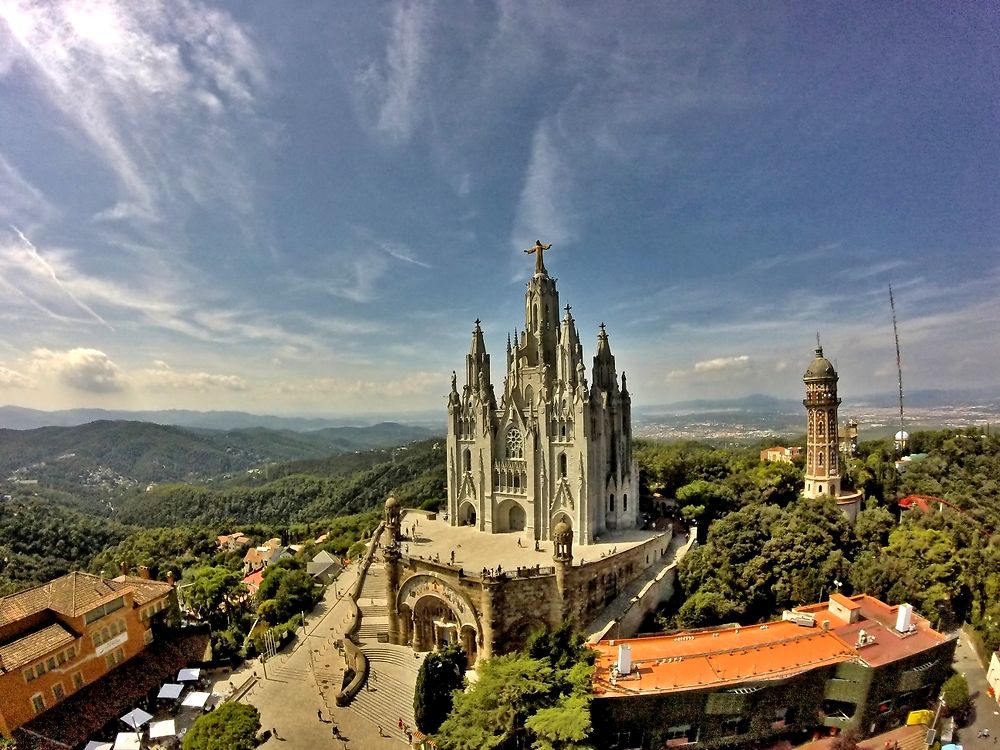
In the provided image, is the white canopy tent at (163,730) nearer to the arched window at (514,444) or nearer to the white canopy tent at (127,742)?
the white canopy tent at (127,742)

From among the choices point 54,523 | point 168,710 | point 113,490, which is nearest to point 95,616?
point 168,710

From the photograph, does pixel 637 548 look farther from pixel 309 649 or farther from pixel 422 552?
pixel 309 649

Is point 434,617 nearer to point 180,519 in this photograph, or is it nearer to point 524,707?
point 524,707

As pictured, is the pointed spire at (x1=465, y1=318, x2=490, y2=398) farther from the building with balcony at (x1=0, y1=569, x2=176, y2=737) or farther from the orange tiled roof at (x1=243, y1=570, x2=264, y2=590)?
the orange tiled roof at (x1=243, y1=570, x2=264, y2=590)

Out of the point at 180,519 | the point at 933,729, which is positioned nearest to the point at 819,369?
the point at 933,729

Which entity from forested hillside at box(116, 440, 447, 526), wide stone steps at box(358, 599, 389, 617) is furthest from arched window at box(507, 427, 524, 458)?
forested hillside at box(116, 440, 447, 526)
